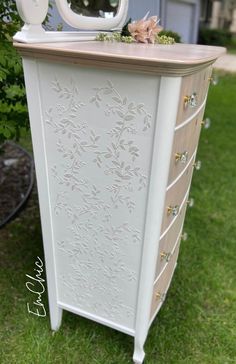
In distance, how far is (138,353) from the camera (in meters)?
1.52

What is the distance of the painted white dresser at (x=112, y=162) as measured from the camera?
3.58ft

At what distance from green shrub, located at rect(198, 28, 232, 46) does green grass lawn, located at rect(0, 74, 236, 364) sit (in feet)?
31.4

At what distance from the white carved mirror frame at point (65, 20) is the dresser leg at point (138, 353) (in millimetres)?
1129

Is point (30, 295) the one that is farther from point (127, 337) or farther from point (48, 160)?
point (48, 160)

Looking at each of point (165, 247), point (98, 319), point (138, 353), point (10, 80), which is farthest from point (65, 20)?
point (138, 353)

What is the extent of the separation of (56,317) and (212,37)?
11250 mm

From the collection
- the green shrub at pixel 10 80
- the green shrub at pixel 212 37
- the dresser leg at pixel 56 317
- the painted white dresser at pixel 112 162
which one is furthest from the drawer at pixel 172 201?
the green shrub at pixel 212 37

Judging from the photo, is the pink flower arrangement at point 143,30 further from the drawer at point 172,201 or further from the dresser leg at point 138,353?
the dresser leg at point 138,353

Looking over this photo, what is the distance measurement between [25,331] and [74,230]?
588 millimetres

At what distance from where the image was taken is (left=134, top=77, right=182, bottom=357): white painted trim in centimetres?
106

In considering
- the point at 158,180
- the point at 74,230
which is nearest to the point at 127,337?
the point at 74,230

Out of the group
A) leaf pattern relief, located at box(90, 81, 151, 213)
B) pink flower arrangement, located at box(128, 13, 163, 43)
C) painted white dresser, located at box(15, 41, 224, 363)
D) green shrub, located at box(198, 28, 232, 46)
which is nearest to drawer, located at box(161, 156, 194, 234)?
painted white dresser, located at box(15, 41, 224, 363)

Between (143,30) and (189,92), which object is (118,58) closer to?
(189,92)

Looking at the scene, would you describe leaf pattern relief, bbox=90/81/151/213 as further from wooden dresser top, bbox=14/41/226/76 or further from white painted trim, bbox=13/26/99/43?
white painted trim, bbox=13/26/99/43
